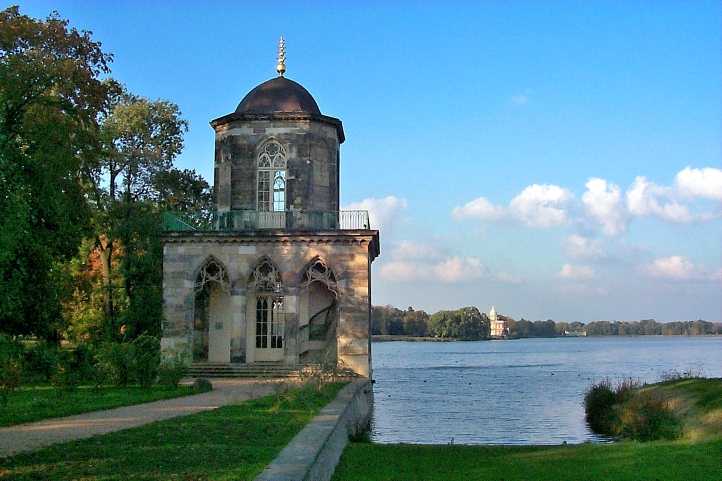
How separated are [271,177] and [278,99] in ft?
11.1

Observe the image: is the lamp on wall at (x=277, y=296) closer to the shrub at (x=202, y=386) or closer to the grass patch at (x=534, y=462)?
the shrub at (x=202, y=386)

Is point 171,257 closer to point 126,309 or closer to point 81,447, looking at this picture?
point 126,309

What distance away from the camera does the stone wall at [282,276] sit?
28.6m

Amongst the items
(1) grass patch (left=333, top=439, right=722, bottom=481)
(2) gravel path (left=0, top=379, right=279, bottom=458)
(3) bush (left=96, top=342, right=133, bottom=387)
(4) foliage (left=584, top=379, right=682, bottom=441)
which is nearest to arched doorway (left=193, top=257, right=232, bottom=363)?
(3) bush (left=96, top=342, right=133, bottom=387)

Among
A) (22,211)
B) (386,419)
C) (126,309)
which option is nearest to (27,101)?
(22,211)

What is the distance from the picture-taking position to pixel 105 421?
1464 centimetres

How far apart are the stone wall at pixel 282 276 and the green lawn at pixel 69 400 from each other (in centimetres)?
658

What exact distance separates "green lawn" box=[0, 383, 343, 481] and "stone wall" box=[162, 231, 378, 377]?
13.2 m

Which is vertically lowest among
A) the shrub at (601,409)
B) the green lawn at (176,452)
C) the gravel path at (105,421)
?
the shrub at (601,409)

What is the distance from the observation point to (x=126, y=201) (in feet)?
121

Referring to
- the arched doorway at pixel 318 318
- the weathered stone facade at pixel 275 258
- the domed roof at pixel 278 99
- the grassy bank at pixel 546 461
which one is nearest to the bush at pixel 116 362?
the weathered stone facade at pixel 275 258

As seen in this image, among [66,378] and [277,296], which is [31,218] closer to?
[66,378]

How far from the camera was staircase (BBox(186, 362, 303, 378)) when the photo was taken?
90.9ft

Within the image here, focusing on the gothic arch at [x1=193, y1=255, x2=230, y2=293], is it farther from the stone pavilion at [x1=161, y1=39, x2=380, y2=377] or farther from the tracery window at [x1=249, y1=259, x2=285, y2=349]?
the tracery window at [x1=249, y1=259, x2=285, y2=349]
